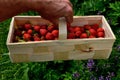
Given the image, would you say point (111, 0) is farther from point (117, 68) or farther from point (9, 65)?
point (9, 65)

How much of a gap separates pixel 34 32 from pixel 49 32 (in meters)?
0.11

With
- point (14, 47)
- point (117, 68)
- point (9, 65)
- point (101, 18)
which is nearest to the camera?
point (14, 47)

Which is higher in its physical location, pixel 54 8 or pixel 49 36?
pixel 54 8

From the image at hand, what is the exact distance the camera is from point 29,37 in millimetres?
2105

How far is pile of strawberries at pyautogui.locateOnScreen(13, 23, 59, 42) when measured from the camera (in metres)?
2.05

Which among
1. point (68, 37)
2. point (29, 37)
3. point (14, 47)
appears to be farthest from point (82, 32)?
point (14, 47)

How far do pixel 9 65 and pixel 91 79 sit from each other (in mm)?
→ 868

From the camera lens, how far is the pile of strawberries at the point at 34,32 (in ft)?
6.73

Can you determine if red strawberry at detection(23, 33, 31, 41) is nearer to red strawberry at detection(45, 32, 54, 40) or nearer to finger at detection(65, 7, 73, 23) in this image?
red strawberry at detection(45, 32, 54, 40)

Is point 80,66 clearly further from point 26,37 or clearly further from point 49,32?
point 26,37

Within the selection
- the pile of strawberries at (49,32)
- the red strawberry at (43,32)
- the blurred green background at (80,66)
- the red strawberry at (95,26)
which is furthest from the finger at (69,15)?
the blurred green background at (80,66)

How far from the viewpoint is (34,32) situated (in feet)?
7.18

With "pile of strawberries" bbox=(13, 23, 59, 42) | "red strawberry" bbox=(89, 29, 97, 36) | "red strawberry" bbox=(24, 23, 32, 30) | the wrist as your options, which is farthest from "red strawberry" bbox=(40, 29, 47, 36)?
the wrist

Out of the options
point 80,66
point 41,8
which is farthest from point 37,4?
point 80,66
